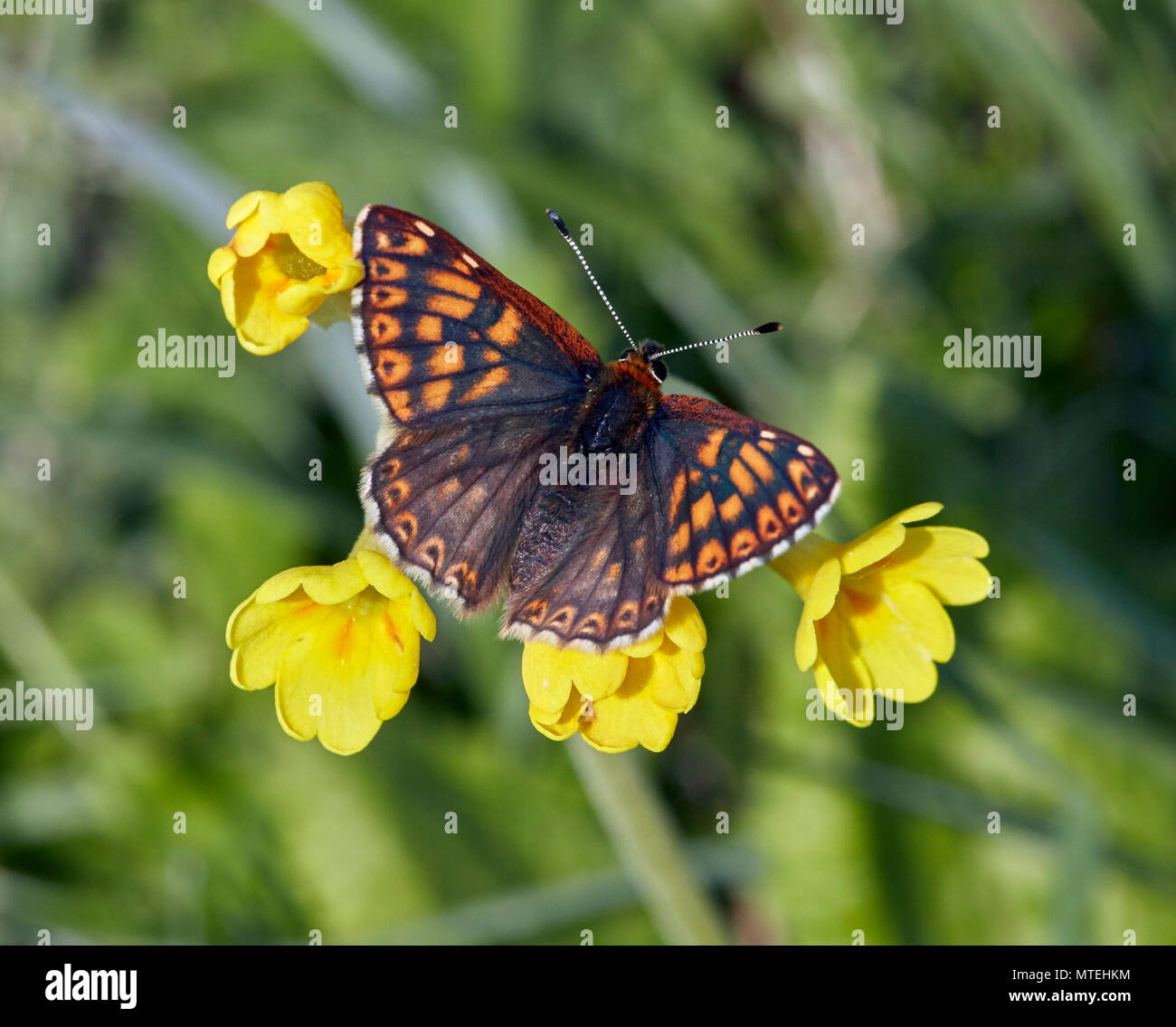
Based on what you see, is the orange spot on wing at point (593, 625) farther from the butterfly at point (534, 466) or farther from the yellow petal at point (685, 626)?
the yellow petal at point (685, 626)

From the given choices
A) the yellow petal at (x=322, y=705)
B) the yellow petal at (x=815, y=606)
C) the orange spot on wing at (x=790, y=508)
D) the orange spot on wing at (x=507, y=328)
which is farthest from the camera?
the orange spot on wing at (x=507, y=328)

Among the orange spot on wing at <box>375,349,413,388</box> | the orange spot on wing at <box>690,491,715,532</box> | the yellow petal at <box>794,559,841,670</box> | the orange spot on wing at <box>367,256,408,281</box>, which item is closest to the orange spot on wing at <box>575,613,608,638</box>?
the orange spot on wing at <box>690,491,715,532</box>

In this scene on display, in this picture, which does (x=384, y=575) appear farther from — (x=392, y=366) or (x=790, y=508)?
(x=790, y=508)

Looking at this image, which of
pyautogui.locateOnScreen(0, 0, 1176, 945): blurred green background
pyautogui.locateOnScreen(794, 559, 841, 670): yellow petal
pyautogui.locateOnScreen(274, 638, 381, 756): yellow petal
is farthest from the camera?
pyautogui.locateOnScreen(0, 0, 1176, 945): blurred green background

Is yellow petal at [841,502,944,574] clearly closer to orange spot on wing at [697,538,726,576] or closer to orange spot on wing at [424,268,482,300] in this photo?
orange spot on wing at [697,538,726,576]

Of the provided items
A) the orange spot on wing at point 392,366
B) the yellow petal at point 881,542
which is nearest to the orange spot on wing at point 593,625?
the yellow petal at point 881,542

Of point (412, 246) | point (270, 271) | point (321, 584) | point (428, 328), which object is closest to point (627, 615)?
point (321, 584)
